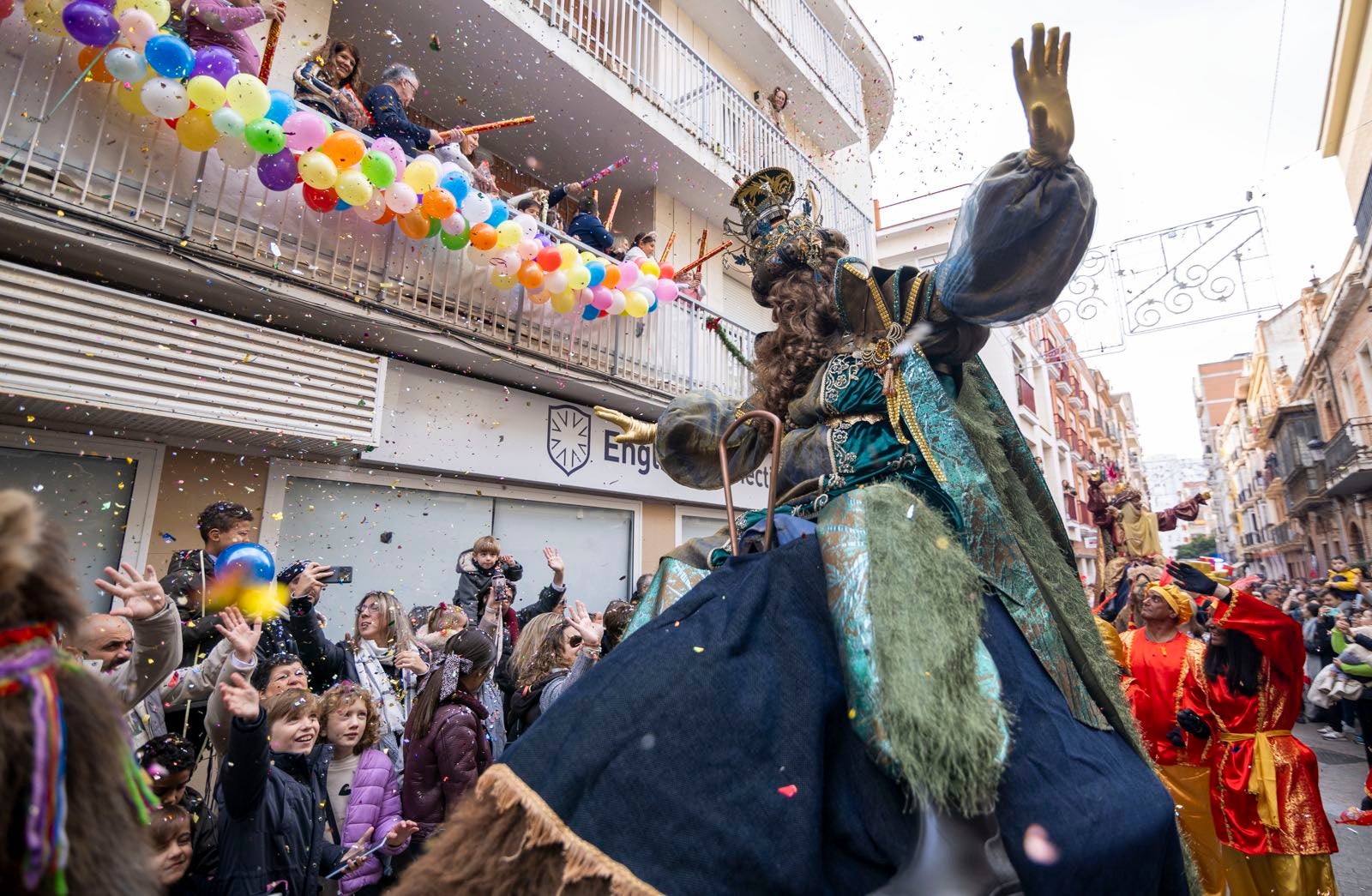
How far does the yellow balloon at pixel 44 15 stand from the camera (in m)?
4.46

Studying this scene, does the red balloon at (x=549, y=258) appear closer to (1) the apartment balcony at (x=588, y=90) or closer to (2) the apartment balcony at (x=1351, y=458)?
(1) the apartment balcony at (x=588, y=90)

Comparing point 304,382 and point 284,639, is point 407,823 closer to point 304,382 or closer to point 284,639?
point 284,639

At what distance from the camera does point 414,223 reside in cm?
596

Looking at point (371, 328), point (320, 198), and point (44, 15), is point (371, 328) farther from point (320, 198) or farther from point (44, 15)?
point (44, 15)

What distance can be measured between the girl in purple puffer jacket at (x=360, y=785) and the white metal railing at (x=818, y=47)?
36.5 ft

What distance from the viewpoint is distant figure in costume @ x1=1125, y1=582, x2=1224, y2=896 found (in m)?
4.62

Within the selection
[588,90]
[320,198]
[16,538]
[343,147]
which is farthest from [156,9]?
[16,538]

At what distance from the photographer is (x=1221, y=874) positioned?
4.43 m

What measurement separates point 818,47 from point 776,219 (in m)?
12.2

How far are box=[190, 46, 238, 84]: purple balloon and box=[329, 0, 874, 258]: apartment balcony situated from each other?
3.01 m

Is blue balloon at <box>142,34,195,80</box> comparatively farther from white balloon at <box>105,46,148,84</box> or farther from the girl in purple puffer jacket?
the girl in purple puffer jacket

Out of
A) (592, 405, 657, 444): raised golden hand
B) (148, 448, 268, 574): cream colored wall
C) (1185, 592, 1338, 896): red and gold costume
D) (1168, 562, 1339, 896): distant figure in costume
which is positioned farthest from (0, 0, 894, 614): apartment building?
(1185, 592, 1338, 896): red and gold costume

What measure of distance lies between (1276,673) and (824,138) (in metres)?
11.6

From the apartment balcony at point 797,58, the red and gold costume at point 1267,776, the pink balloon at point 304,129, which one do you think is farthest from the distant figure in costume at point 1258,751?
the apartment balcony at point 797,58
